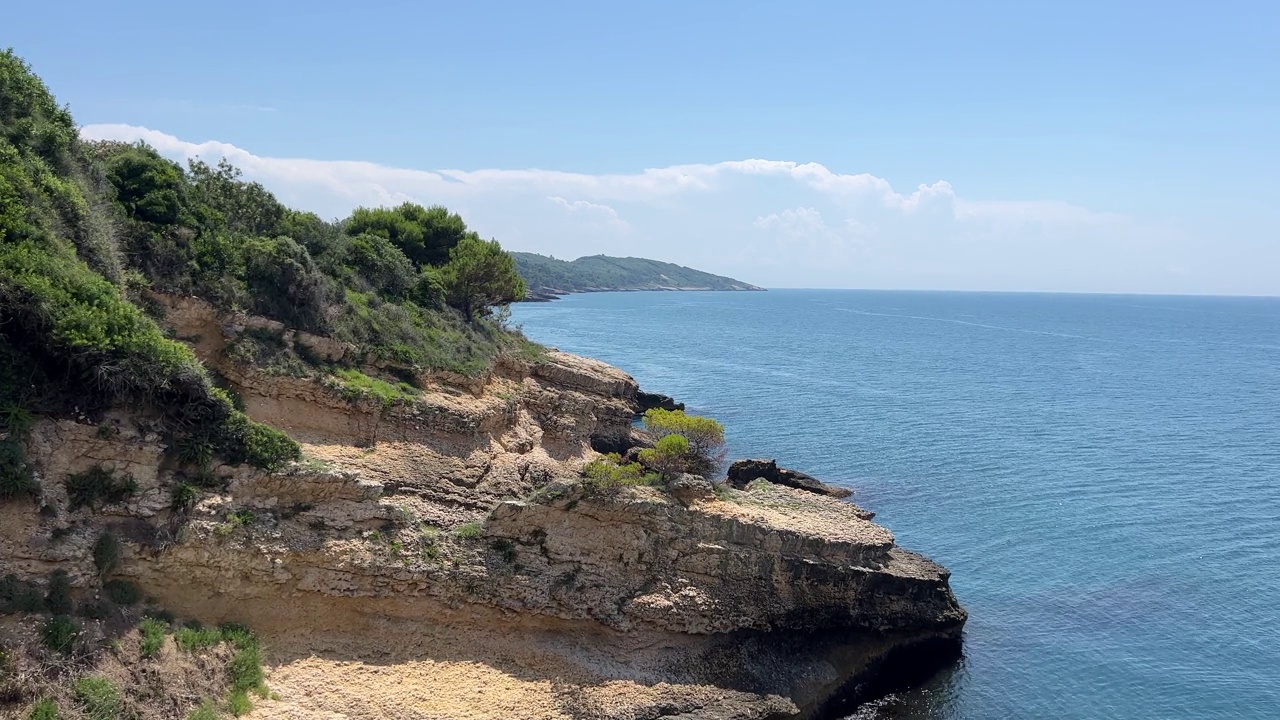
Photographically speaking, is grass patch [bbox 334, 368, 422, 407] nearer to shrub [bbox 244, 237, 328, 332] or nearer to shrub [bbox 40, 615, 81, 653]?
shrub [bbox 244, 237, 328, 332]

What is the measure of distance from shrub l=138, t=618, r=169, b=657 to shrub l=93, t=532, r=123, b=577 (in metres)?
1.49

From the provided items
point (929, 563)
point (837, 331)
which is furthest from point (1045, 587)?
point (837, 331)

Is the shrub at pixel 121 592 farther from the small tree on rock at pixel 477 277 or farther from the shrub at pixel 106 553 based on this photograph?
the small tree on rock at pixel 477 277

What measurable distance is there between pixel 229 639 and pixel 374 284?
17.7 metres

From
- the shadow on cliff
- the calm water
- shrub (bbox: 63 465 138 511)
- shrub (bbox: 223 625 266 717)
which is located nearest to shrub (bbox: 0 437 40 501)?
shrub (bbox: 63 465 138 511)

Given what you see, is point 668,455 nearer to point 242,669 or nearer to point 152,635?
point 242,669

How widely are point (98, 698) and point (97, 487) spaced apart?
201 inches

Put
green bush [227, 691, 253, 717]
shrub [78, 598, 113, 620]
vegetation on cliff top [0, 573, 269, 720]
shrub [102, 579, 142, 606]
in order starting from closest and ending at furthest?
vegetation on cliff top [0, 573, 269, 720] → shrub [78, 598, 113, 620] → green bush [227, 691, 253, 717] → shrub [102, 579, 142, 606]

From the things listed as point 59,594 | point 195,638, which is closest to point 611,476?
point 195,638

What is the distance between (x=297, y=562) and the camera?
22.0 m

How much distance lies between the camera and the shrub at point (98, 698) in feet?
56.1

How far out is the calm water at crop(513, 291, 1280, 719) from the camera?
2672 centimetres

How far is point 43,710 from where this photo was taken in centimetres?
1648

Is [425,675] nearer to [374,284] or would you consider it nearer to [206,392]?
[206,392]
